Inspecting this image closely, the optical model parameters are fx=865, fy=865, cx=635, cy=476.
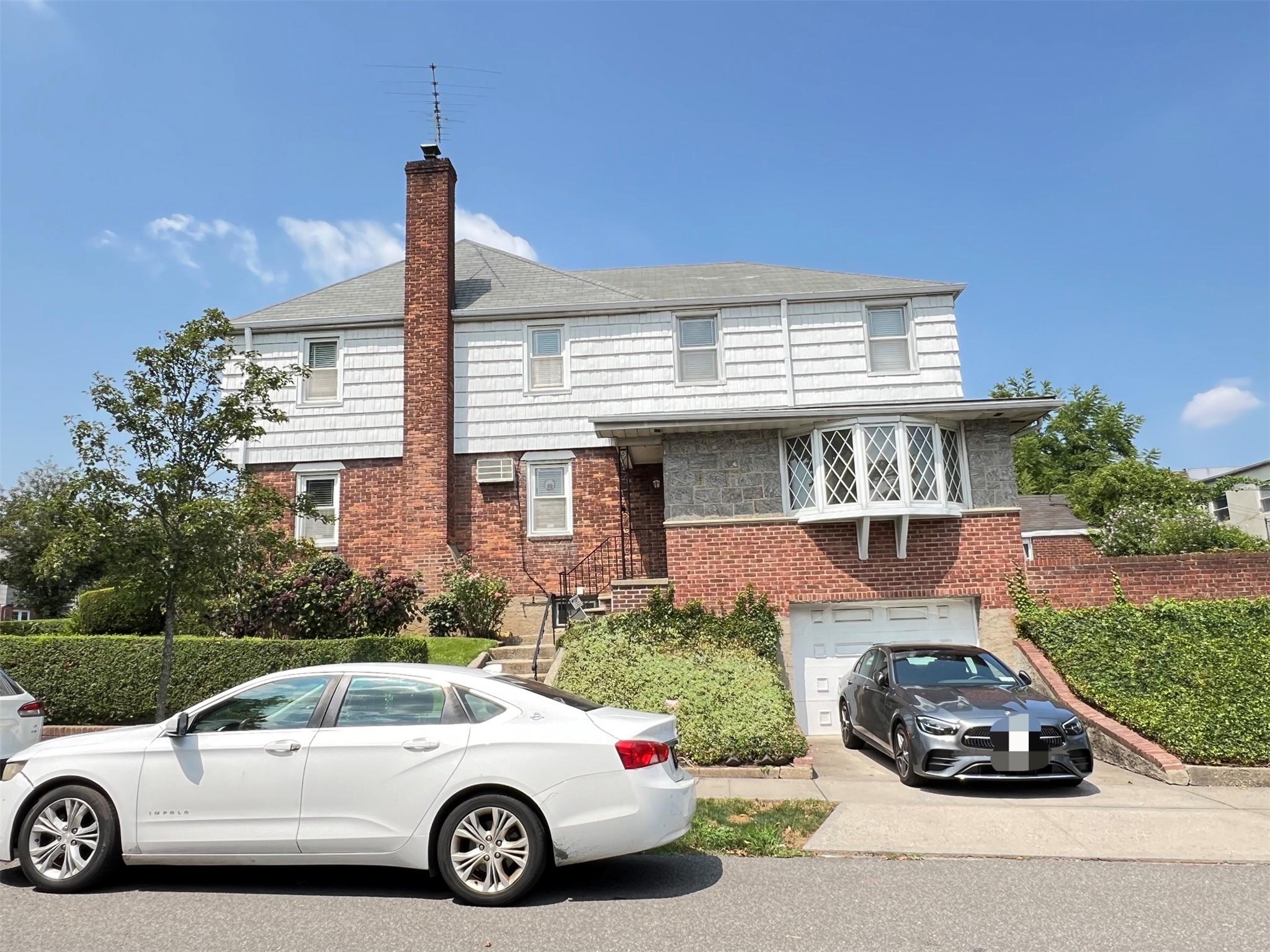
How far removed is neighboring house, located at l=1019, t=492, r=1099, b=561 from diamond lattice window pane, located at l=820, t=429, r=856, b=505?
9011 mm

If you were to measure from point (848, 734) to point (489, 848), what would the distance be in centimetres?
700

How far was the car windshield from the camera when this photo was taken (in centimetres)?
938

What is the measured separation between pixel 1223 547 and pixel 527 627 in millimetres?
13715

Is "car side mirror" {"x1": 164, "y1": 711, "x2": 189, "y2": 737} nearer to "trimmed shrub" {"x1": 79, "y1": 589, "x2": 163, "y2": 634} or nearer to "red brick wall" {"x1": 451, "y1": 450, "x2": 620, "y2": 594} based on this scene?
"trimmed shrub" {"x1": 79, "y1": 589, "x2": 163, "y2": 634}

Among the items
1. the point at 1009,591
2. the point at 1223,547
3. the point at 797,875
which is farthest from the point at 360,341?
the point at 1223,547

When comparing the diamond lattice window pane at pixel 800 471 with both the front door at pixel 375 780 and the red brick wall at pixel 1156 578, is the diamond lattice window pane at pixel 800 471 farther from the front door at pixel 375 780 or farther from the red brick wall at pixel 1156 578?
the front door at pixel 375 780

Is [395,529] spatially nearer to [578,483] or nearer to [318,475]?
[318,475]

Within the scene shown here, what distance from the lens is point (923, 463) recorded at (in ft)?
42.0

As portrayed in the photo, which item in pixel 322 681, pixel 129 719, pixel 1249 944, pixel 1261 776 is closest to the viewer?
pixel 1249 944

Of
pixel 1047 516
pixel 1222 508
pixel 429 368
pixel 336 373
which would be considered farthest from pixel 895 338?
pixel 1222 508

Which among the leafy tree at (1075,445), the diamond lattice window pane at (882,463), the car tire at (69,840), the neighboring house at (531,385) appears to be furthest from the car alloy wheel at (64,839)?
the leafy tree at (1075,445)

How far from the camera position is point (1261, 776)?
8.55 metres

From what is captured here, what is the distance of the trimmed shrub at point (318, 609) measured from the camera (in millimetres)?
12609

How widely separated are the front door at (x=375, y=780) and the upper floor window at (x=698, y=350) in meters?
12.3
